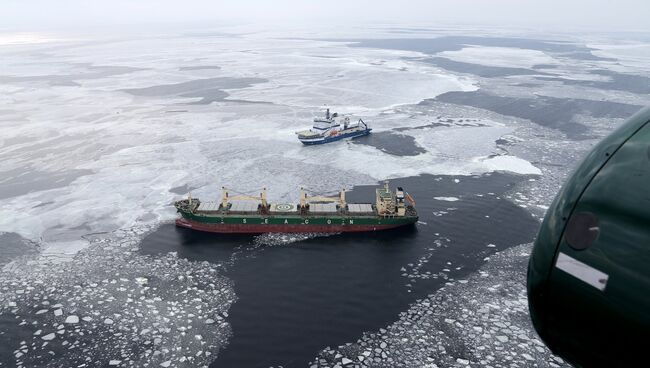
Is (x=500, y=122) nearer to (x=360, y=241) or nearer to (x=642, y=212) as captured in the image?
(x=360, y=241)

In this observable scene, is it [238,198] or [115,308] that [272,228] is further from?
[115,308]

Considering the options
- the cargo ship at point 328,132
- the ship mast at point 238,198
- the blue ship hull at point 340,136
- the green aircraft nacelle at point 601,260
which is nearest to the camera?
the green aircraft nacelle at point 601,260

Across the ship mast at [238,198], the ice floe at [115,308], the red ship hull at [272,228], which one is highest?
the ship mast at [238,198]

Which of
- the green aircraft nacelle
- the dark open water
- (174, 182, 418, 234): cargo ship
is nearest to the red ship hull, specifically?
(174, 182, 418, 234): cargo ship

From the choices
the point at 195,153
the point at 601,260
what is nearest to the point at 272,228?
the point at 195,153

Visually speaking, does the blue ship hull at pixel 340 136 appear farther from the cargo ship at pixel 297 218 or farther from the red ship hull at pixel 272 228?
the red ship hull at pixel 272 228

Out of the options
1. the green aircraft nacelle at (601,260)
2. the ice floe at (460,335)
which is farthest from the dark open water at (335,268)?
the green aircraft nacelle at (601,260)

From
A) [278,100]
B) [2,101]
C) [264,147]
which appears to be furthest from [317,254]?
[2,101]
